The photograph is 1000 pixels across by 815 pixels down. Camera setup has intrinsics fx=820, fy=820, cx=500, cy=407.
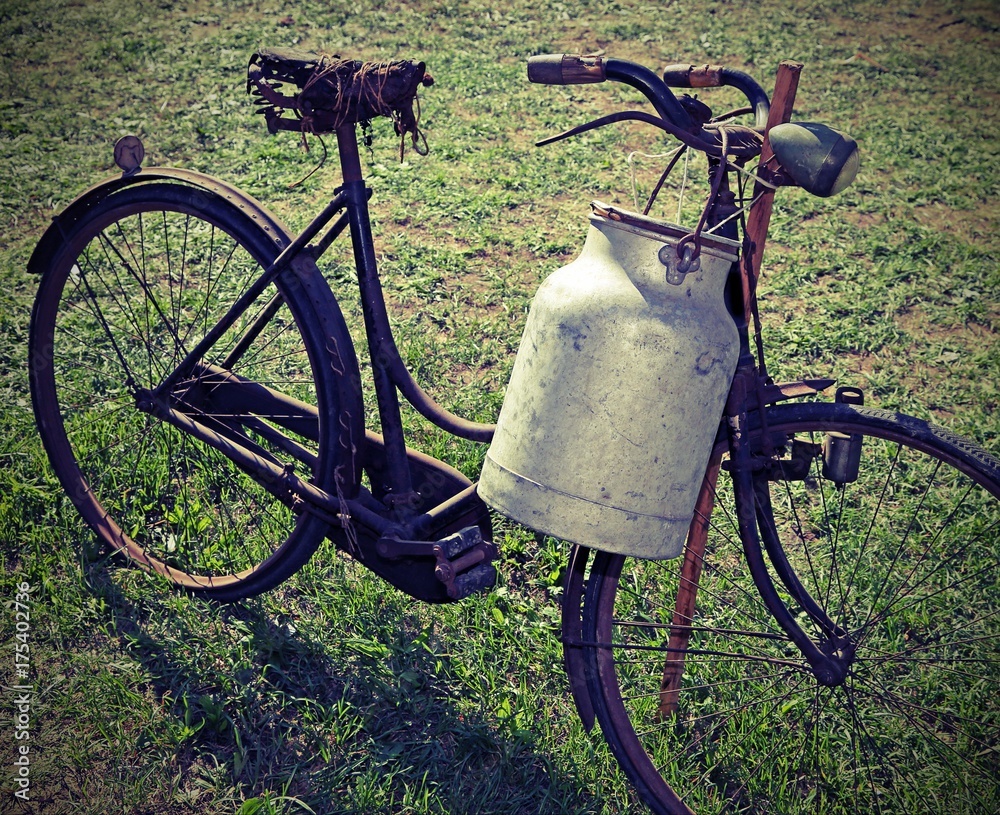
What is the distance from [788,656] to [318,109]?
2461mm

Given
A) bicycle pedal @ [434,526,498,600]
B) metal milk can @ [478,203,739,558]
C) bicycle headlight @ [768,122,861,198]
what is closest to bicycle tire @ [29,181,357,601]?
bicycle pedal @ [434,526,498,600]

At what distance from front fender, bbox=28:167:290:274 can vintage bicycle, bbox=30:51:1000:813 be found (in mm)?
11

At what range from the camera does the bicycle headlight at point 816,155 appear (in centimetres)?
187

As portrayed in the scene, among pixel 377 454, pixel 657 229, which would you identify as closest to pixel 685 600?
pixel 377 454

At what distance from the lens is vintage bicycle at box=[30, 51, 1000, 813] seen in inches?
78.2

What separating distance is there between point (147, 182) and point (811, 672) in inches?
106

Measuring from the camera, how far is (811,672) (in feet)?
7.52

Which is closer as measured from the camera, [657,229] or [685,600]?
[657,229]

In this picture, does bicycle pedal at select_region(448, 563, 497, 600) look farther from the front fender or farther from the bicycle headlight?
the bicycle headlight

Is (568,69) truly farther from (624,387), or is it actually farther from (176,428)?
(176,428)

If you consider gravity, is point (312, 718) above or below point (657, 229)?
below

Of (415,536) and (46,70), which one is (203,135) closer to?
(46,70)

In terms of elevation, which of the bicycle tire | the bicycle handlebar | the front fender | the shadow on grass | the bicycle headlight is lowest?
the shadow on grass

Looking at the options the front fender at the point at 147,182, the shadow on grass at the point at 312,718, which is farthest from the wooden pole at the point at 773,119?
the shadow on grass at the point at 312,718
